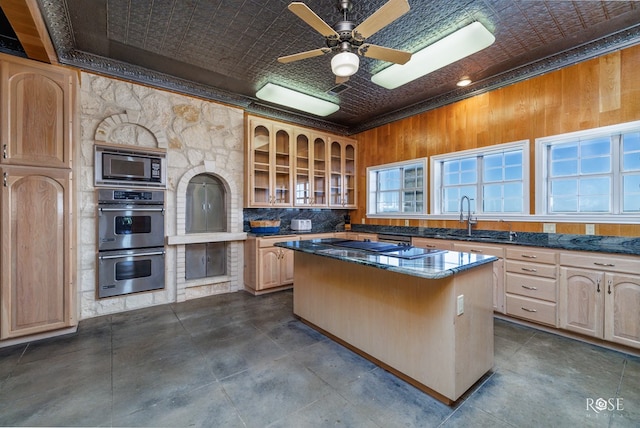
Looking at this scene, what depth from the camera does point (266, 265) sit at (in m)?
4.26

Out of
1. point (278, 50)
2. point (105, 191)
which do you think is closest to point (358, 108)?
point (278, 50)

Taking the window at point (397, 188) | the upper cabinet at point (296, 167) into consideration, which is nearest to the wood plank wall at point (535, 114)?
the window at point (397, 188)

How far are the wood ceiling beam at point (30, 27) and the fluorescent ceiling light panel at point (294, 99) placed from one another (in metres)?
2.24

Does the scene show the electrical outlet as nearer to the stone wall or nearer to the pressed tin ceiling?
the pressed tin ceiling

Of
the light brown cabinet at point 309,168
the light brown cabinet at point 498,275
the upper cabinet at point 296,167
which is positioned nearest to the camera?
the light brown cabinet at point 498,275

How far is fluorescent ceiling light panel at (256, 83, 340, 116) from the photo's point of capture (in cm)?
405

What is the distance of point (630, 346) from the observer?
2.47 meters

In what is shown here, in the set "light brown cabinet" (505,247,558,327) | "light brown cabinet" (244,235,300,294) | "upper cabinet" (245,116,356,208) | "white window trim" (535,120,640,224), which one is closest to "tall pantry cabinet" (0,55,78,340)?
"light brown cabinet" (244,235,300,294)

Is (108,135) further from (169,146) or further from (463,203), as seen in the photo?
(463,203)

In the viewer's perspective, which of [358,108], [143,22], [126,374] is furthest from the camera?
[358,108]

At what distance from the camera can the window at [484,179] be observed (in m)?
3.62

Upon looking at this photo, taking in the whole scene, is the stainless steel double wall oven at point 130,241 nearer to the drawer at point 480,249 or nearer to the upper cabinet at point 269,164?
the upper cabinet at point 269,164

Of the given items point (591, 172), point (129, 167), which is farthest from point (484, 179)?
point (129, 167)

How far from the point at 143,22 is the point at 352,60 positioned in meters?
2.06
